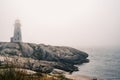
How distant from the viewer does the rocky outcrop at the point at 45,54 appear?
91.5ft

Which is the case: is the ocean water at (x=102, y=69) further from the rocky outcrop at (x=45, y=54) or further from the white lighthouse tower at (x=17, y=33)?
the white lighthouse tower at (x=17, y=33)

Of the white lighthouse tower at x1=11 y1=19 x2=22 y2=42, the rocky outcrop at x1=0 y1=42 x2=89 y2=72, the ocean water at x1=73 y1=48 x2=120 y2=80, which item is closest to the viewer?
the ocean water at x1=73 y1=48 x2=120 y2=80

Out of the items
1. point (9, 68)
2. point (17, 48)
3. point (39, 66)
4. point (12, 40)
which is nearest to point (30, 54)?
point (17, 48)

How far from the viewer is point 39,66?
24.4 m

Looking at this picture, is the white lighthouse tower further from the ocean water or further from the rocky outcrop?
the ocean water

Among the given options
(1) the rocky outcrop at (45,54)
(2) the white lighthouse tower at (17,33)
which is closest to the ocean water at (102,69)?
(1) the rocky outcrop at (45,54)

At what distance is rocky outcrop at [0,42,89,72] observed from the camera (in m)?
27.9

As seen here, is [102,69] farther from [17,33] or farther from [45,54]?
[17,33]

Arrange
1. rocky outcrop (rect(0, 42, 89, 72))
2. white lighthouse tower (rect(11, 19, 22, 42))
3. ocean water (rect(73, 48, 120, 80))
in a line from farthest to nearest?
1. white lighthouse tower (rect(11, 19, 22, 42))
2. rocky outcrop (rect(0, 42, 89, 72))
3. ocean water (rect(73, 48, 120, 80))

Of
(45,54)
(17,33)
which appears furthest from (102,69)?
(17,33)

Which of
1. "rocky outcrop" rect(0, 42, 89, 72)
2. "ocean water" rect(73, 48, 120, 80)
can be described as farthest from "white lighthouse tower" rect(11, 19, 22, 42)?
"ocean water" rect(73, 48, 120, 80)

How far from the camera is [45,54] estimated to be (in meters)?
32.0

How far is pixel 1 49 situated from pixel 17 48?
1.74 meters

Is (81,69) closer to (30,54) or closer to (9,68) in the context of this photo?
(30,54)
